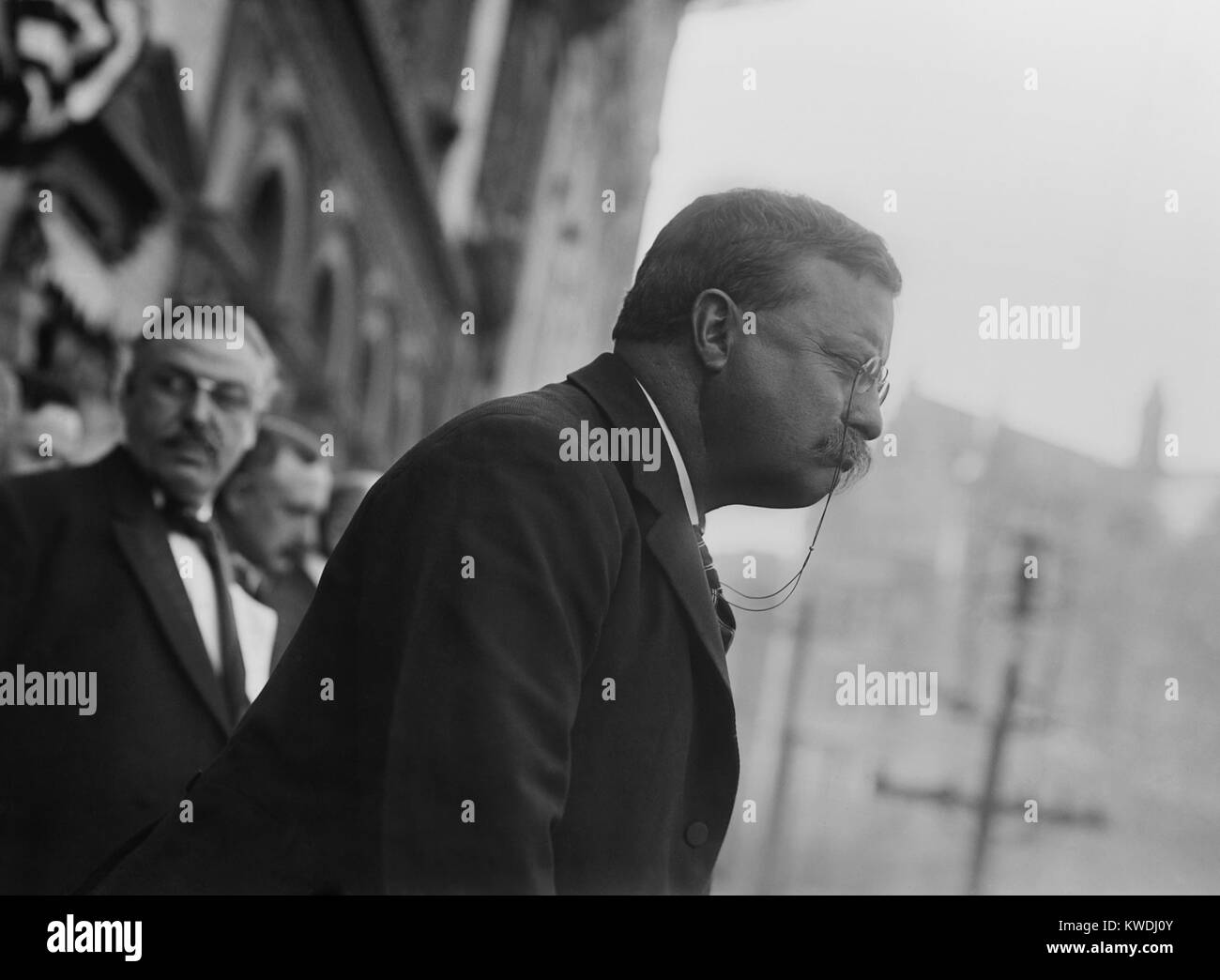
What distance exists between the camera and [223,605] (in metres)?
2.63

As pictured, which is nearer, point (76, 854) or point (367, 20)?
point (76, 854)

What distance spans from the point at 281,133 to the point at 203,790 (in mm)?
6861

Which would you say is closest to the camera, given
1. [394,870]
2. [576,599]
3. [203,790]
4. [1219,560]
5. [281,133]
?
[394,870]

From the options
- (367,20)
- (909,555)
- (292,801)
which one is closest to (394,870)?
(292,801)

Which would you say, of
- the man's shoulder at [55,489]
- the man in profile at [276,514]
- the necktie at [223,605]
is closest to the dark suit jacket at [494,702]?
the necktie at [223,605]

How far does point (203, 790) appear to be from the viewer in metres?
1.57

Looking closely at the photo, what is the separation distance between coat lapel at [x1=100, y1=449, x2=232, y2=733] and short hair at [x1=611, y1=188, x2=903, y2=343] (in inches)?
40.7

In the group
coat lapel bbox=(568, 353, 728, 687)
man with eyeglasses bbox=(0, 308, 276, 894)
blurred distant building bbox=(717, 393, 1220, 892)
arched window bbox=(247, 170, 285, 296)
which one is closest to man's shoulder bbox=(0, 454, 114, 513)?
man with eyeglasses bbox=(0, 308, 276, 894)

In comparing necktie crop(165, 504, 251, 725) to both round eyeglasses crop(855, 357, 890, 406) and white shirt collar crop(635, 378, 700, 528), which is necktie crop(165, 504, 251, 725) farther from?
round eyeglasses crop(855, 357, 890, 406)

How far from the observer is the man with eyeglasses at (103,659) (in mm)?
2389

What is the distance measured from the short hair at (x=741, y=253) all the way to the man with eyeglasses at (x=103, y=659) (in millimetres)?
1057

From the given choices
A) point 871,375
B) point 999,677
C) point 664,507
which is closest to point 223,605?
point 664,507
